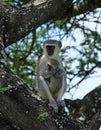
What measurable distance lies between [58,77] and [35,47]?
1.53m

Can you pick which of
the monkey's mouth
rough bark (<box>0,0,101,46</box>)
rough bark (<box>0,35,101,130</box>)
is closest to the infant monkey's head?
the monkey's mouth

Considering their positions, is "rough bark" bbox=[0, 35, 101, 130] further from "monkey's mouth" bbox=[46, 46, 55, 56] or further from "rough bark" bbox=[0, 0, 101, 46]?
"monkey's mouth" bbox=[46, 46, 55, 56]

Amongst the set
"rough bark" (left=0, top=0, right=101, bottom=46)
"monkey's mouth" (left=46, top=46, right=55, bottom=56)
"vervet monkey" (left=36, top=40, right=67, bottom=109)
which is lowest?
"vervet monkey" (left=36, top=40, right=67, bottom=109)

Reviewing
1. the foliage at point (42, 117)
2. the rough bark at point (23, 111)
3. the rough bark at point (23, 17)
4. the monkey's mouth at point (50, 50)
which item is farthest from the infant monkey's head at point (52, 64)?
the foliage at point (42, 117)

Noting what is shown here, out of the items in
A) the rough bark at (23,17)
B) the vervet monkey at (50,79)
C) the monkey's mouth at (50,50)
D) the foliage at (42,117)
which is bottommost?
the vervet monkey at (50,79)

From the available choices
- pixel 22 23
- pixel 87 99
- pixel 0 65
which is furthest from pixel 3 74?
pixel 87 99

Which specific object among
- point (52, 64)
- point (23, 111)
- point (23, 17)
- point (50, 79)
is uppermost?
point (23, 17)

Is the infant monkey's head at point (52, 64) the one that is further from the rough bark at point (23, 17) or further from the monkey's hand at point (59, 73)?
the rough bark at point (23, 17)

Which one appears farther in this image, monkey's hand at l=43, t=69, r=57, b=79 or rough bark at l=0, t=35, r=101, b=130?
monkey's hand at l=43, t=69, r=57, b=79

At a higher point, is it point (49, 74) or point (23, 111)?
point (23, 111)

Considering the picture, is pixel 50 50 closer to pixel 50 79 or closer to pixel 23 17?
pixel 50 79

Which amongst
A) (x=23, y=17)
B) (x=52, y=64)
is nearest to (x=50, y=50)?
(x=52, y=64)

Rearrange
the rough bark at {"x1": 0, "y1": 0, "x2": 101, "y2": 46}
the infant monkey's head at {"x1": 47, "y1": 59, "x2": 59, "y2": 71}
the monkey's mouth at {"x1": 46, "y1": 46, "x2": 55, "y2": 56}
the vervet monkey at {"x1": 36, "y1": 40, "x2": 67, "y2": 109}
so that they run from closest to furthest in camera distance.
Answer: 1. the rough bark at {"x1": 0, "y1": 0, "x2": 101, "y2": 46}
2. the vervet monkey at {"x1": 36, "y1": 40, "x2": 67, "y2": 109}
3. the infant monkey's head at {"x1": 47, "y1": 59, "x2": 59, "y2": 71}
4. the monkey's mouth at {"x1": 46, "y1": 46, "x2": 55, "y2": 56}

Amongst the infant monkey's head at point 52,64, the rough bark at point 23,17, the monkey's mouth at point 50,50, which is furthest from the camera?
the monkey's mouth at point 50,50
